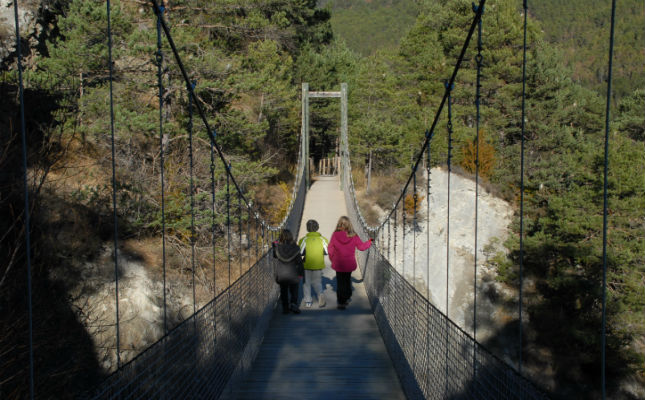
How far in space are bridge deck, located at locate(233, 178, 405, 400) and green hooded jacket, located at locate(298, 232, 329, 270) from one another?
48 cm

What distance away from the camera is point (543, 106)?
18234 mm

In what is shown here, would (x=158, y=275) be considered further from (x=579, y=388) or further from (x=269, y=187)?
(x=579, y=388)

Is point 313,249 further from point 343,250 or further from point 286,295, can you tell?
point 286,295

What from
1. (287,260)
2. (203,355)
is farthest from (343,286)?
(203,355)

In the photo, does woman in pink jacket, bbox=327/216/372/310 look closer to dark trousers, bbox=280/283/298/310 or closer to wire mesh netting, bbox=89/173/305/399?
dark trousers, bbox=280/283/298/310

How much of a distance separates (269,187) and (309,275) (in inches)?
455

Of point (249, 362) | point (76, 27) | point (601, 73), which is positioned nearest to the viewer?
point (249, 362)

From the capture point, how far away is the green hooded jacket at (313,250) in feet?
17.8

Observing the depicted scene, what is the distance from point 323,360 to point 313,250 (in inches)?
64.7

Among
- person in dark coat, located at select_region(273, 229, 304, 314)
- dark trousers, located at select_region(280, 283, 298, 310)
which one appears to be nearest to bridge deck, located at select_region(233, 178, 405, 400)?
dark trousers, located at select_region(280, 283, 298, 310)

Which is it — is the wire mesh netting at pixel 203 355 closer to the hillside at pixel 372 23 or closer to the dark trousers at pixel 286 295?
the dark trousers at pixel 286 295

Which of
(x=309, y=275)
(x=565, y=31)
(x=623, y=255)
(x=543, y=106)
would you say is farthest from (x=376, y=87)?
(x=565, y=31)

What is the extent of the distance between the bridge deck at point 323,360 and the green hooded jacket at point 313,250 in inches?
19.0

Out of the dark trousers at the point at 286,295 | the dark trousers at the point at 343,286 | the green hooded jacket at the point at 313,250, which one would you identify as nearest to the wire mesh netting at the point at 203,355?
the dark trousers at the point at 286,295
